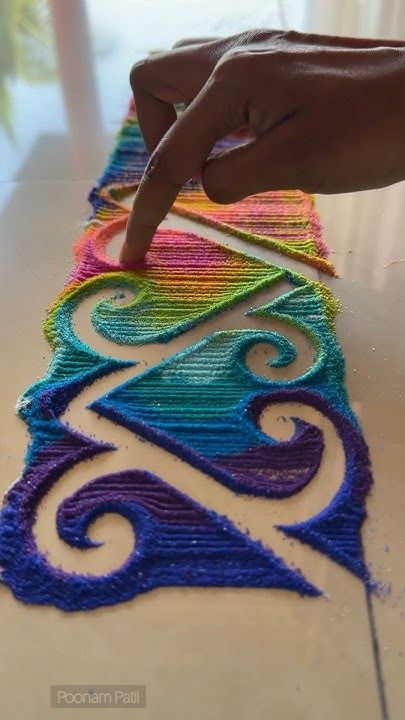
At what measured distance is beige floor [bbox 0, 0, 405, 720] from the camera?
0.42 m

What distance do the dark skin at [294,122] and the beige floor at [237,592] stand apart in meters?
0.14

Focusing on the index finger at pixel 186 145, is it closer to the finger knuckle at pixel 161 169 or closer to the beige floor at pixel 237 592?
the finger knuckle at pixel 161 169

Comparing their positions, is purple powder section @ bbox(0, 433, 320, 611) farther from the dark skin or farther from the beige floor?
the dark skin

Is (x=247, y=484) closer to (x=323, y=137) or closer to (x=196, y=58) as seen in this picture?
(x=323, y=137)

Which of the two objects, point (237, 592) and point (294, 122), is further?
point (294, 122)

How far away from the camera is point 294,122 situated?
566 mm

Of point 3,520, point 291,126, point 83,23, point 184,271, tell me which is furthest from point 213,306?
point 83,23

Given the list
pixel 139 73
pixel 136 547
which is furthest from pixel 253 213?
pixel 136 547

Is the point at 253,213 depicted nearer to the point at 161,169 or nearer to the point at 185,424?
the point at 161,169

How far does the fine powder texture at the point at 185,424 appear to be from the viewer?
473 mm

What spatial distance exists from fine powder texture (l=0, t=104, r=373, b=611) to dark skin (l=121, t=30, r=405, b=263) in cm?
11

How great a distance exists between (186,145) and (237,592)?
0.37m

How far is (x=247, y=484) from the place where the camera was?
0.51 meters

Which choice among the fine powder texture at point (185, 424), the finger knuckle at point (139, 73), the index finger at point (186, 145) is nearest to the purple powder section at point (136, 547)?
the fine powder texture at point (185, 424)
